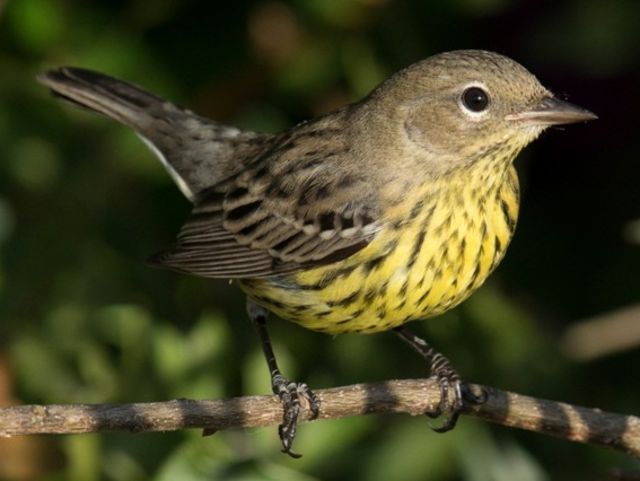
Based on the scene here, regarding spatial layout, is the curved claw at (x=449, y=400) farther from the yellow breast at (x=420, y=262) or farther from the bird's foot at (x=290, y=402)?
the bird's foot at (x=290, y=402)

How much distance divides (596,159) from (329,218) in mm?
1585

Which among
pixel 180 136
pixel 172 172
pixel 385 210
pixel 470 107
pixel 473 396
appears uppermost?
pixel 180 136

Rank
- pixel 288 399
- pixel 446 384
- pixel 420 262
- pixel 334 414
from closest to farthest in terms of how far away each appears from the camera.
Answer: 1. pixel 334 414
2. pixel 420 262
3. pixel 288 399
4. pixel 446 384

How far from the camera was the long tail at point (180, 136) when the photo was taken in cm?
580

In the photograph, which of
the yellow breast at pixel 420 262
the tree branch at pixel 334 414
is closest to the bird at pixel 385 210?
the yellow breast at pixel 420 262

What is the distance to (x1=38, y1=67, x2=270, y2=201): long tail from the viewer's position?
5.80 metres

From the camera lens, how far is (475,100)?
15.9ft

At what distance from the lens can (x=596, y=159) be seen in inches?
246

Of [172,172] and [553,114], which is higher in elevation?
[172,172]

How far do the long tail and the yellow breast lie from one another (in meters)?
1.04

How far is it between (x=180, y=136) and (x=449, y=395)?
159cm

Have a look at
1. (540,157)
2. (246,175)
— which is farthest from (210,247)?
(540,157)

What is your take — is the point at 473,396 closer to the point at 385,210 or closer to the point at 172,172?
the point at 385,210

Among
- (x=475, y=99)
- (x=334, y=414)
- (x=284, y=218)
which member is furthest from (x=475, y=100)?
(x=334, y=414)
